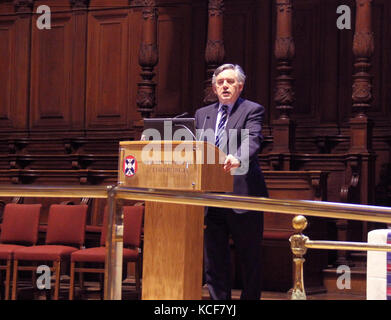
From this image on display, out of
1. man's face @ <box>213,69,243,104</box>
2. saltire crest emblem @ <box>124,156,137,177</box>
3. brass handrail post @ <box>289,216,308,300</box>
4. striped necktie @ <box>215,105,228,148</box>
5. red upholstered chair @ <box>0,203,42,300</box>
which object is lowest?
red upholstered chair @ <box>0,203,42,300</box>

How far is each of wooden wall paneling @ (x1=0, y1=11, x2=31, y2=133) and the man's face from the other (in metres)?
5.89

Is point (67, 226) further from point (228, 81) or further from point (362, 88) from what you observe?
point (362, 88)

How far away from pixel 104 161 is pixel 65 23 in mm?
1956

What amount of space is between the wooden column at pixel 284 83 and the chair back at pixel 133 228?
209cm

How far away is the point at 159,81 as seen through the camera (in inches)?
348

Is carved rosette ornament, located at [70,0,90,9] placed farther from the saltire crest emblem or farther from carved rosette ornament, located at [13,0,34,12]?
the saltire crest emblem

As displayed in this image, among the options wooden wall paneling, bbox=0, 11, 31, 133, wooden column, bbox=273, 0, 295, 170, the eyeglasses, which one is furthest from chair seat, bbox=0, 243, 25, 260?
wooden wall paneling, bbox=0, 11, 31, 133

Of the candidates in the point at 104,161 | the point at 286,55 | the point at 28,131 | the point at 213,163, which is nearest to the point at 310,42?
the point at 286,55

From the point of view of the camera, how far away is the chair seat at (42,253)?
548cm

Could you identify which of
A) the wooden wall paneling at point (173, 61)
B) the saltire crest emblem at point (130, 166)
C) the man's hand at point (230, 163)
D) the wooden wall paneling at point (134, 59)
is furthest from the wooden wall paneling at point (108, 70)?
the saltire crest emblem at point (130, 166)

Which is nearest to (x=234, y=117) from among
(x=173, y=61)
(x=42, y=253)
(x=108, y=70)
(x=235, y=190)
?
(x=235, y=190)

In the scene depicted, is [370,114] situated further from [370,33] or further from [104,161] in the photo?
[104,161]

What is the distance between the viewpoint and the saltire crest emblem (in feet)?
10.6
